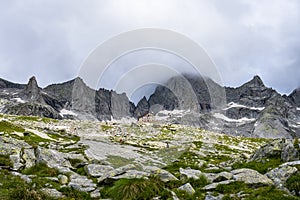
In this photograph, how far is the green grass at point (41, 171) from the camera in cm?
1928

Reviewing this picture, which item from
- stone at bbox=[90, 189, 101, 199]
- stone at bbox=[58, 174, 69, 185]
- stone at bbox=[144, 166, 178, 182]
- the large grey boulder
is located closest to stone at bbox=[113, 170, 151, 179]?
stone at bbox=[144, 166, 178, 182]

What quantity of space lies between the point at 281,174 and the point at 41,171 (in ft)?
50.9

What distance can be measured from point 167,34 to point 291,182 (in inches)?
904

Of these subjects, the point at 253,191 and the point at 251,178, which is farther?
the point at 251,178

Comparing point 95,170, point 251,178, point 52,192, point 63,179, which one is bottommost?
point 52,192

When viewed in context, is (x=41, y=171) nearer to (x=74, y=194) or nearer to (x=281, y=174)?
(x=74, y=194)

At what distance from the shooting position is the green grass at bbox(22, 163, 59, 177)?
19.3 metres

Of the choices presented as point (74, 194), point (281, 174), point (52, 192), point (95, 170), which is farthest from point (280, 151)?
point (52, 192)

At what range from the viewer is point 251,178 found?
53.5ft

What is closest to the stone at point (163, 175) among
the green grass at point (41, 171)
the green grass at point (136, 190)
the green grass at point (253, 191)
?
the green grass at point (136, 190)

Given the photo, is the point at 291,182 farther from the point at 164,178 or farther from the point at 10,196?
the point at 10,196

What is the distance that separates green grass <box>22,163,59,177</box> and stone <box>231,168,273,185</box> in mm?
12114

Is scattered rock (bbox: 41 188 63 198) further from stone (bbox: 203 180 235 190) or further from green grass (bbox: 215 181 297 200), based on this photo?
green grass (bbox: 215 181 297 200)

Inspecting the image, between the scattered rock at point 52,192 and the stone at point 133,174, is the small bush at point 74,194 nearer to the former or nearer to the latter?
the scattered rock at point 52,192
